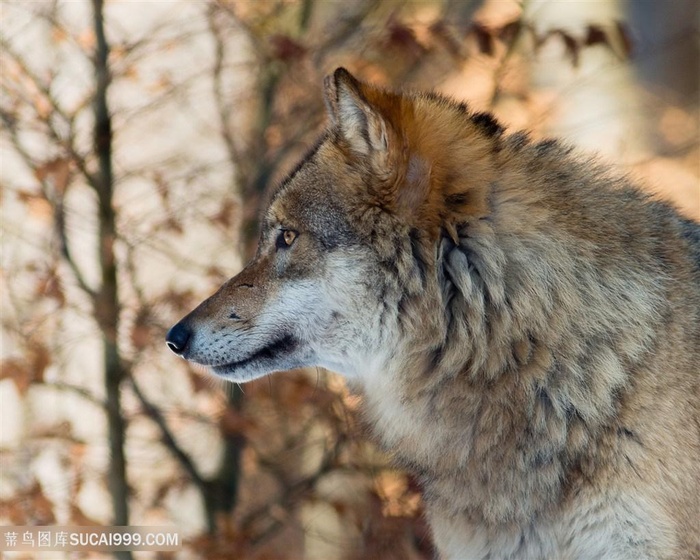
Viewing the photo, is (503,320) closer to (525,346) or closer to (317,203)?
(525,346)

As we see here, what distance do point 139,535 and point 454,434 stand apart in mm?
3018

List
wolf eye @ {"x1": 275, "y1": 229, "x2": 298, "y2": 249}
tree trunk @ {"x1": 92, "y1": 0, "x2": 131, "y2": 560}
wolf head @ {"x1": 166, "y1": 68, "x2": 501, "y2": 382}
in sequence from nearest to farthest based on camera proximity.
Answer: wolf head @ {"x1": 166, "y1": 68, "x2": 501, "y2": 382}
wolf eye @ {"x1": 275, "y1": 229, "x2": 298, "y2": 249}
tree trunk @ {"x1": 92, "y1": 0, "x2": 131, "y2": 560}

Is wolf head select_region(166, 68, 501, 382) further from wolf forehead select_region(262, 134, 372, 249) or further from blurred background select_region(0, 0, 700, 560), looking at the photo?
blurred background select_region(0, 0, 700, 560)

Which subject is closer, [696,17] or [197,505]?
[197,505]

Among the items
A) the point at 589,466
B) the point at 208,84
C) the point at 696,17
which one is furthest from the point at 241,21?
the point at 696,17

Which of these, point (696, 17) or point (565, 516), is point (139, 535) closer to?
point (565, 516)

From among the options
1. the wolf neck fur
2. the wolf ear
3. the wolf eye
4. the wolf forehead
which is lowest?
the wolf neck fur

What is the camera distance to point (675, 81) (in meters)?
10.7

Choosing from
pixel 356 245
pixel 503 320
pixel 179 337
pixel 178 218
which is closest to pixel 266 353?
pixel 179 337

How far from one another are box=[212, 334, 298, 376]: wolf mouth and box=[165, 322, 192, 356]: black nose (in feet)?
0.47

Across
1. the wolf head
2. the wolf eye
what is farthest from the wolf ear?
the wolf eye

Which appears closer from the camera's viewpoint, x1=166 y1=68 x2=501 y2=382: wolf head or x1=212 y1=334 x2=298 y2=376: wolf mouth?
x1=166 y1=68 x2=501 y2=382: wolf head

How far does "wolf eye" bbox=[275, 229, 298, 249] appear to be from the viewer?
3.10 metres

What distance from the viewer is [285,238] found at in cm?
313
